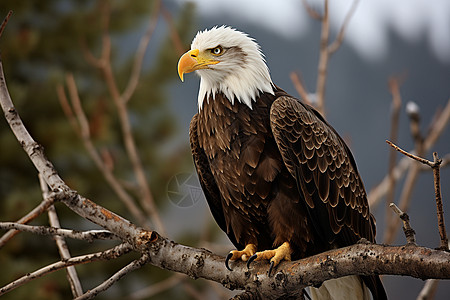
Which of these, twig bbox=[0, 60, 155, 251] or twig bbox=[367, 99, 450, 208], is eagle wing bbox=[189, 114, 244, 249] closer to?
twig bbox=[0, 60, 155, 251]

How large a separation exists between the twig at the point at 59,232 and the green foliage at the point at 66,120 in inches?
124

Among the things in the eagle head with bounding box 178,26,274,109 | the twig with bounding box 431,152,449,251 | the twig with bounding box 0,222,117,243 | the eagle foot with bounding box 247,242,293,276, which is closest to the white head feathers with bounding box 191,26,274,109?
the eagle head with bounding box 178,26,274,109

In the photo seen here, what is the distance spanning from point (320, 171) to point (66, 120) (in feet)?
13.7

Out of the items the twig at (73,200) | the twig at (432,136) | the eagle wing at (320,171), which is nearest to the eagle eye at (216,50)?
the eagle wing at (320,171)

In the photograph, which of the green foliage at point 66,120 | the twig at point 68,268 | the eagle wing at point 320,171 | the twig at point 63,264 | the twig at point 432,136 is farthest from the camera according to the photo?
the green foliage at point 66,120

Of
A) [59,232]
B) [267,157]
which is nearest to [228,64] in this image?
[267,157]

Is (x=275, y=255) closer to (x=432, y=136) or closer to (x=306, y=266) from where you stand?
(x=306, y=266)

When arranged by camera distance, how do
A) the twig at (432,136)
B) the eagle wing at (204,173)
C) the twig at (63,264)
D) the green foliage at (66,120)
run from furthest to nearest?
the green foliage at (66,120) → the twig at (432,136) → the eagle wing at (204,173) → the twig at (63,264)

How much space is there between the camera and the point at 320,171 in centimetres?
143

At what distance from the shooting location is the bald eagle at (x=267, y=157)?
54.4 inches

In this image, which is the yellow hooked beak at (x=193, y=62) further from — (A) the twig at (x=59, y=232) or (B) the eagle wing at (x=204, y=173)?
(A) the twig at (x=59, y=232)

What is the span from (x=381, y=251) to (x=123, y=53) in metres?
5.77

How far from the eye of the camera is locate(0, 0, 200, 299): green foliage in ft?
14.8

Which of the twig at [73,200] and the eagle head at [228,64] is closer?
the twig at [73,200]
